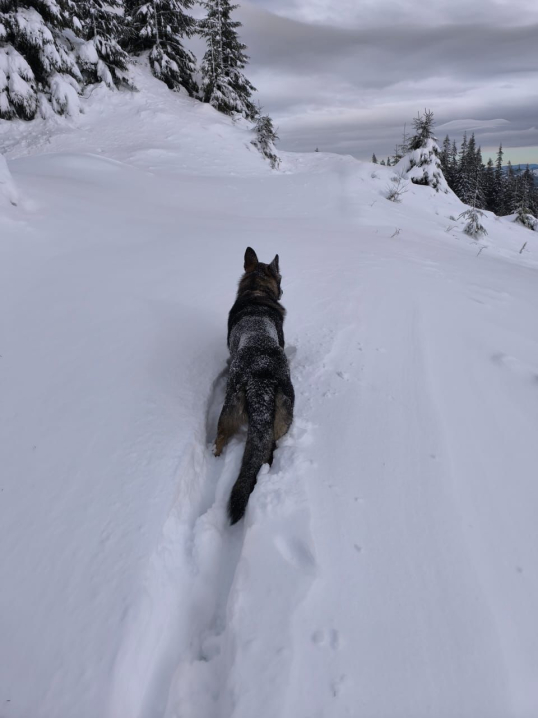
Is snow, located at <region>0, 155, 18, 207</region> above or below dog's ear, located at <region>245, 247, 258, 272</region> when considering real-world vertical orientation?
above

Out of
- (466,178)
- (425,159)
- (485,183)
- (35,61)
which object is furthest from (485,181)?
(35,61)

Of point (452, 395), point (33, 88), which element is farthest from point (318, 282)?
point (33, 88)

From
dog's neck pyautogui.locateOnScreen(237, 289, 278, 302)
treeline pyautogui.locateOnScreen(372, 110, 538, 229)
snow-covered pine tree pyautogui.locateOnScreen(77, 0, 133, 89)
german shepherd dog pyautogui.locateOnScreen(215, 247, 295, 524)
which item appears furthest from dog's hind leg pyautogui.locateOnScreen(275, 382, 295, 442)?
treeline pyautogui.locateOnScreen(372, 110, 538, 229)

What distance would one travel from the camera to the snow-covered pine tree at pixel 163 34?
60.5 ft

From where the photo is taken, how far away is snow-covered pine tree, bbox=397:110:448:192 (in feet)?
51.0

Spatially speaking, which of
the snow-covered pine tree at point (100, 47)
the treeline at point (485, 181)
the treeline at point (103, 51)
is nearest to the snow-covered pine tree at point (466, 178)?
the treeline at point (485, 181)

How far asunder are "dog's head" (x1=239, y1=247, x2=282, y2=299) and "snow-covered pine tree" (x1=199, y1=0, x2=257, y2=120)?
19344 mm

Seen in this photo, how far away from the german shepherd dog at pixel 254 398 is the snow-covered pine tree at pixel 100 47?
18.0 m

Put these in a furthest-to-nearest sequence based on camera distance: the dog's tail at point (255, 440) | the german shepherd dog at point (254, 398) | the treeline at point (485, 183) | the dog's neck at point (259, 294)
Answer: the treeline at point (485, 183) < the dog's neck at point (259, 294) < the german shepherd dog at point (254, 398) < the dog's tail at point (255, 440)

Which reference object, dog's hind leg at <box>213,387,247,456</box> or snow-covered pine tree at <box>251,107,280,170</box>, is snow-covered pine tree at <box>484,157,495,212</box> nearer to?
snow-covered pine tree at <box>251,107,280,170</box>

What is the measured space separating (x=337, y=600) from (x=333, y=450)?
96 cm

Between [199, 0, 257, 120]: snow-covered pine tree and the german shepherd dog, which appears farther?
[199, 0, 257, 120]: snow-covered pine tree

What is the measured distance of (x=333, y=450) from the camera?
2.44 m

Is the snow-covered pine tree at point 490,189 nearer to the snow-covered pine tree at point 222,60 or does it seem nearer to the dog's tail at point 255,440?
the snow-covered pine tree at point 222,60
